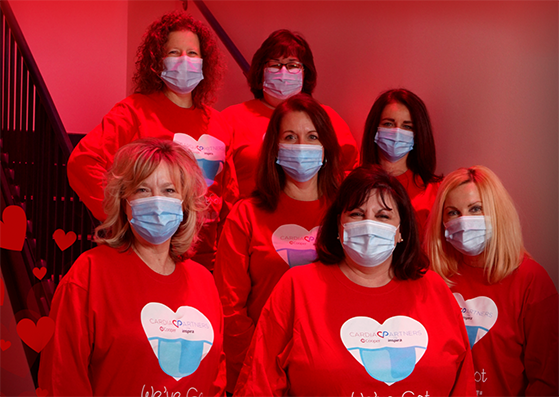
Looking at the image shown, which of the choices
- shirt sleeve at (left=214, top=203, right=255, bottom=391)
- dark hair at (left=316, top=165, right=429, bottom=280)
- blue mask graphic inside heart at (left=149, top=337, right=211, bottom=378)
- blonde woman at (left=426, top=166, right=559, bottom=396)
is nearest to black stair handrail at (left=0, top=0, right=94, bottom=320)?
shirt sleeve at (left=214, top=203, right=255, bottom=391)

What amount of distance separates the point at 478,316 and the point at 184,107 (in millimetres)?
1625

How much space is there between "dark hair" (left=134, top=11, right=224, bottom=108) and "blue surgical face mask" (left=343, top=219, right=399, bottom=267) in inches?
48.0

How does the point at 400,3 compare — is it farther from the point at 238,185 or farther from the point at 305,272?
the point at 305,272

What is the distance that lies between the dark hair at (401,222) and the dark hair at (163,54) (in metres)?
1.08

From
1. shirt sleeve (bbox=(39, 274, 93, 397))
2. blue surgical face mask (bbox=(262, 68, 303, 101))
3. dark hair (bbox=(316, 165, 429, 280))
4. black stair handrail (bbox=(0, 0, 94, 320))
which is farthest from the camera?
blue surgical face mask (bbox=(262, 68, 303, 101))

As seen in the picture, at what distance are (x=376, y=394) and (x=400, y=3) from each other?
91.0 inches

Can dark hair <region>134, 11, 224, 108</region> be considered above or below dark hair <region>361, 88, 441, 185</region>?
above

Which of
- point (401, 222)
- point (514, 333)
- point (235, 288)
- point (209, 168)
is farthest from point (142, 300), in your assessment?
point (514, 333)

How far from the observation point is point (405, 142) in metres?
2.91

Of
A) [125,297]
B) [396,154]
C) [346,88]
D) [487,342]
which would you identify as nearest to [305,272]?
[125,297]

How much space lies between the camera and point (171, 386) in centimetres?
184

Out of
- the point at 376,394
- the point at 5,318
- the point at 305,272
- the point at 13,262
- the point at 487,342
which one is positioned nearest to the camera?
the point at 376,394

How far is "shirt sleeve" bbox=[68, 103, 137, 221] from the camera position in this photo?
2.49 m

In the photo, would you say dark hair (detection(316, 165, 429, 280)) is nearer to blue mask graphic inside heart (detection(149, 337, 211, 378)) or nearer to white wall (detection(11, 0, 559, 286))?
blue mask graphic inside heart (detection(149, 337, 211, 378))
